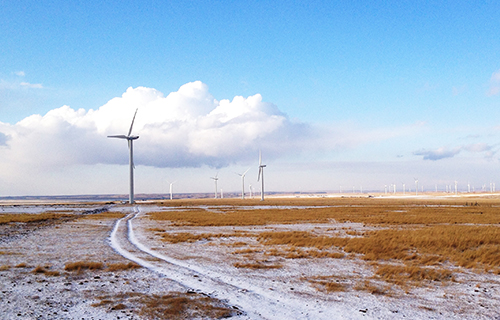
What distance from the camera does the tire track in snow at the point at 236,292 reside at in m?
Answer: 10.6

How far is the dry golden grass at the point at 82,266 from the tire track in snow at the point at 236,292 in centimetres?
190

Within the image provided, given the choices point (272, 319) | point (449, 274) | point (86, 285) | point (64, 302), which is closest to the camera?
point (272, 319)

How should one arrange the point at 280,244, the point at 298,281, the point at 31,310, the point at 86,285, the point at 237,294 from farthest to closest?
the point at 280,244
the point at 298,281
the point at 86,285
the point at 237,294
the point at 31,310

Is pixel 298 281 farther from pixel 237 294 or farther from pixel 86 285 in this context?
pixel 86 285

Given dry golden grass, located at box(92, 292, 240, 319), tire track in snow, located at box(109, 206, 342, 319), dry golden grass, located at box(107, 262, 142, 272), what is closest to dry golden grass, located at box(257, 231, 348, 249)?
tire track in snow, located at box(109, 206, 342, 319)

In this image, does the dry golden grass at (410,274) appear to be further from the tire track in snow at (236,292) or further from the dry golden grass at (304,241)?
the dry golden grass at (304,241)

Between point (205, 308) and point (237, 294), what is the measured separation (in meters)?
1.91

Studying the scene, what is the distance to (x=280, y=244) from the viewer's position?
26.0m

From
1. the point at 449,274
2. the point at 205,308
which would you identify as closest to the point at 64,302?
the point at 205,308

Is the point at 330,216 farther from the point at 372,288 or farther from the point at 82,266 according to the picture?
the point at 82,266

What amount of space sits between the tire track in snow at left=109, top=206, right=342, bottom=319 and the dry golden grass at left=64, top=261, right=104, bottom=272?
190 centimetres

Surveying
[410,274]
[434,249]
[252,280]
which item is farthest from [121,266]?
[434,249]

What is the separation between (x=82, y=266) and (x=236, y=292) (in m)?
8.31

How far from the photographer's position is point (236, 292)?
12.8m
